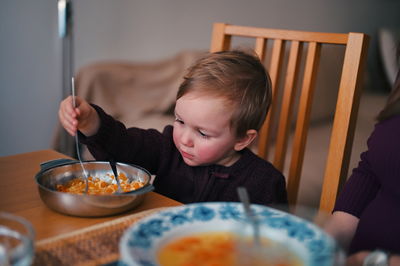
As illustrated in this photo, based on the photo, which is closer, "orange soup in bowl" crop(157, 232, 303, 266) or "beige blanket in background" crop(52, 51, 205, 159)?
"orange soup in bowl" crop(157, 232, 303, 266)

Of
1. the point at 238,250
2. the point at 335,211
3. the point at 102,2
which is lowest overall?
the point at 335,211

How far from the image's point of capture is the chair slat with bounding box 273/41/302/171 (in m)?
1.25

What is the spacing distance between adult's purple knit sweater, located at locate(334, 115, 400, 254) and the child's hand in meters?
0.52

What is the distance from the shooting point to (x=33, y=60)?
2.26 metres

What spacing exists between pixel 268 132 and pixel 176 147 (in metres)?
0.32

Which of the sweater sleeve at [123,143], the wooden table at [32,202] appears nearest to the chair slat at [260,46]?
the sweater sleeve at [123,143]

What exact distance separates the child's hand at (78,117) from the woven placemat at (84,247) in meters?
0.26

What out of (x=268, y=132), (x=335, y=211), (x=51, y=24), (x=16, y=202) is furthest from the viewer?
(x=51, y=24)

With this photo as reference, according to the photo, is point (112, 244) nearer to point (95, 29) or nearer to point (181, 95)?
point (181, 95)

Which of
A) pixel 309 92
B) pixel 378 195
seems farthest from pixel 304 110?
pixel 378 195

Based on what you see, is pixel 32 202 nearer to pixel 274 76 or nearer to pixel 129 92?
pixel 274 76

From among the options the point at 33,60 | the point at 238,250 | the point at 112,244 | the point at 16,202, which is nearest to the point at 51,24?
the point at 33,60

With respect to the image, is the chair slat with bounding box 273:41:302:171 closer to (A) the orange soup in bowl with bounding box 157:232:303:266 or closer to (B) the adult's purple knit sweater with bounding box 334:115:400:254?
(B) the adult's purple knit sweater with bounding box 334:115:400:254

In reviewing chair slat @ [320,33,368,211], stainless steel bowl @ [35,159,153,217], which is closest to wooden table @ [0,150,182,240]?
stainless steel bowl @ [35,159,153,217]
